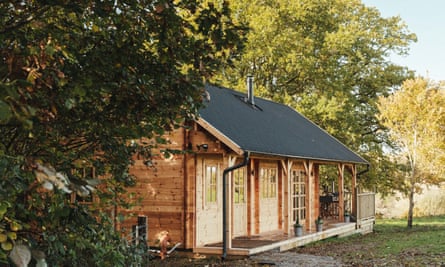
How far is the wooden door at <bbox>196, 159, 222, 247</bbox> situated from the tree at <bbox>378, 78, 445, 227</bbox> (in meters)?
11.4

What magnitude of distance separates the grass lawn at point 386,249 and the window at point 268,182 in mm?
2049

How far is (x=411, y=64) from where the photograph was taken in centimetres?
2945

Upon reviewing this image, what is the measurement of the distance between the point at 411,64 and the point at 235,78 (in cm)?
894

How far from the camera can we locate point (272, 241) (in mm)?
14445

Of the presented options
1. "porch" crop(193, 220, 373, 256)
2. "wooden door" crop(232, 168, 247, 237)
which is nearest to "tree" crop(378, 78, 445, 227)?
"porch" crop(193, 220, 373, 256)

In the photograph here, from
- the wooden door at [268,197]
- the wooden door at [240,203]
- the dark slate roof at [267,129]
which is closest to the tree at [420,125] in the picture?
the dark slate roof at [267,129]

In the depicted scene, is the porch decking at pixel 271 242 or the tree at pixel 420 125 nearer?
the porch decking at pixel 271 242

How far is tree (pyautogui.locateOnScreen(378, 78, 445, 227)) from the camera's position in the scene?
22.6 meters

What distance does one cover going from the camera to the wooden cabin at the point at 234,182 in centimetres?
1308

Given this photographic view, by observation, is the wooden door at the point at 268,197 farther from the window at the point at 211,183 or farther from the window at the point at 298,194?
the window at the point at 211,183

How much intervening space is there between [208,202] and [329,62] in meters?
16.0

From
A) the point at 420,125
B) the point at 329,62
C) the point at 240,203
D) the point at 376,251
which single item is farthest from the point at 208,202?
the point at 329,62

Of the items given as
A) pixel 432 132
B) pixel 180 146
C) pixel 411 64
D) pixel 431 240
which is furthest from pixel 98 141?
pixel 411 64

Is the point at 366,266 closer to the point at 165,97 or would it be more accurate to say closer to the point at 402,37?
the point at 165,97
